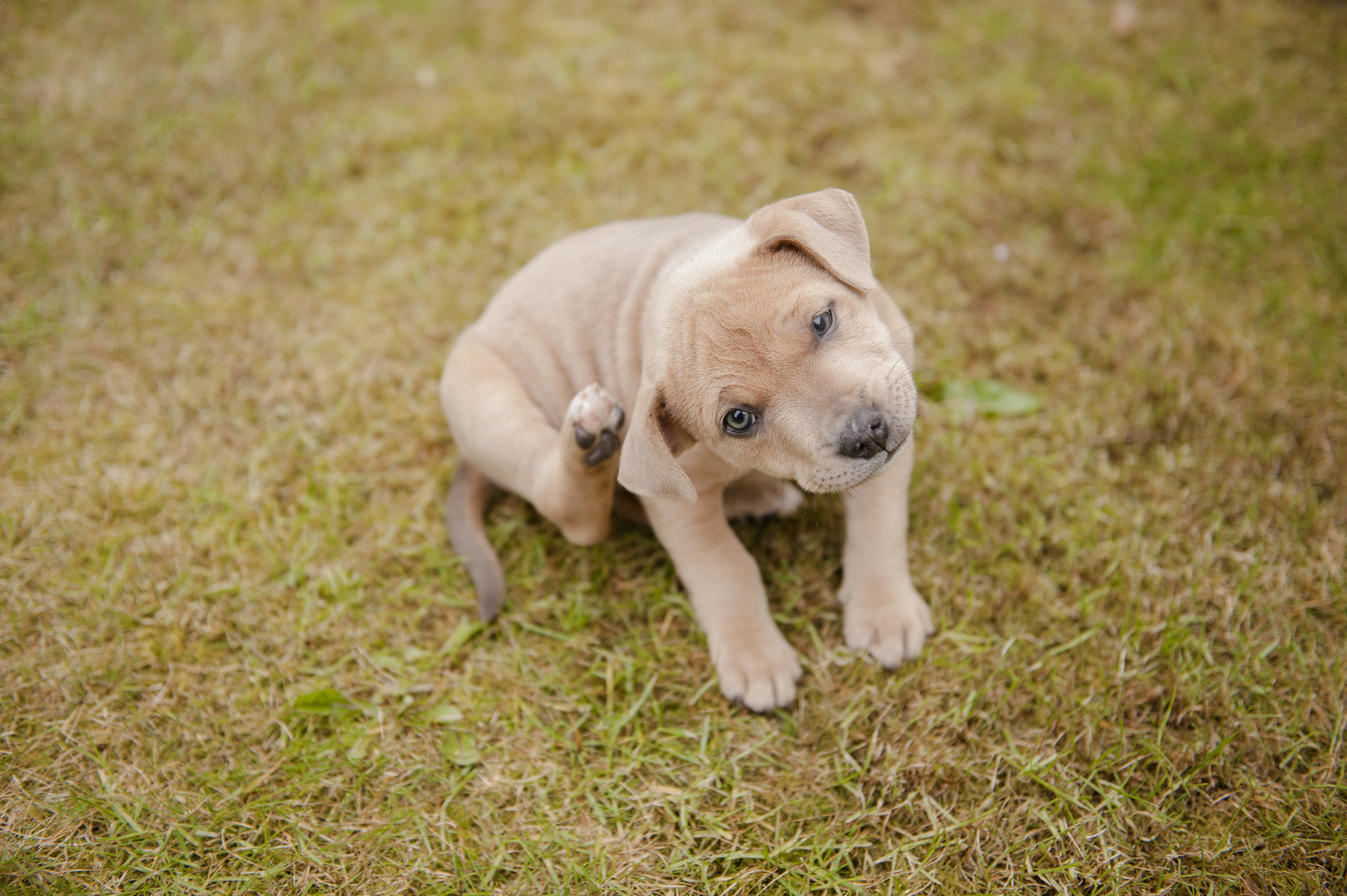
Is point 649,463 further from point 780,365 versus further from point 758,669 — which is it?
point 758,669

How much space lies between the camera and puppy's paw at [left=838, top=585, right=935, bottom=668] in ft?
12.0

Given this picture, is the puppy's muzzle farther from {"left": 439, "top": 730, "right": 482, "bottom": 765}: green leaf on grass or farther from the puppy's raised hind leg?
{"left": 439, "top": 730, "right": 482, "bottom": 765}: green leaf on grass

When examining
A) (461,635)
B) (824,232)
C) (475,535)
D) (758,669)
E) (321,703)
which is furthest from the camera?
(475,535)


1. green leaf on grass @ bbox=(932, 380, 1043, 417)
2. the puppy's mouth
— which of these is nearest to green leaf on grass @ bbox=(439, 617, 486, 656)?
the puppy's mouth

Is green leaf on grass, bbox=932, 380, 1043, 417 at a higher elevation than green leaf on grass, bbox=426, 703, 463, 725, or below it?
higher

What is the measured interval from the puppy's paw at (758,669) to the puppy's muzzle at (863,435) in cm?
118

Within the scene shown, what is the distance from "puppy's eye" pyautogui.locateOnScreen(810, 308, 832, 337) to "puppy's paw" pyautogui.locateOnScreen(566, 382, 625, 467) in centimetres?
89

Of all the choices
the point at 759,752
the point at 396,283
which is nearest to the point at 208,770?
the point at 759,752

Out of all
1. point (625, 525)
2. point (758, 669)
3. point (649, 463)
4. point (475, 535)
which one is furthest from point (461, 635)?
point (649, 463)

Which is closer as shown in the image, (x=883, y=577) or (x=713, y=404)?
(x=713, y=404)

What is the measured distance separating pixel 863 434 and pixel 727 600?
1.20 meters

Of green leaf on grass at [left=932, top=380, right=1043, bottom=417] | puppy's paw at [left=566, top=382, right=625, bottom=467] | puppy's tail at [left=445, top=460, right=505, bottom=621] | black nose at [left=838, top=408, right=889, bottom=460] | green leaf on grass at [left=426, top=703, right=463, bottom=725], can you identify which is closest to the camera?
black nose at [left=838, top=408, right=889, bottom=460]

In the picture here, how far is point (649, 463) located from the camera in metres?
2.98

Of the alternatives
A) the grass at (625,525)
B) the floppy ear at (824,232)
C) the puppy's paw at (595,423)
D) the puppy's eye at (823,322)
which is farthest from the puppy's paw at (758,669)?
the floppy ear at (824,232)
